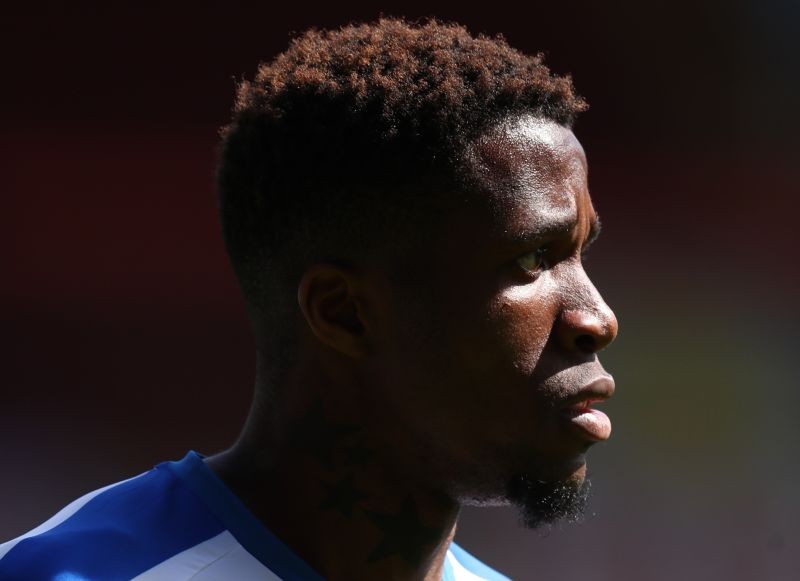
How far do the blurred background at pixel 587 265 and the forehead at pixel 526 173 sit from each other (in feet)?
9.62

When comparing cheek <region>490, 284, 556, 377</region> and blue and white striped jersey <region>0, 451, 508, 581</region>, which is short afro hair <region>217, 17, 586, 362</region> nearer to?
cheek <region>490, 284, 556, 377</region>

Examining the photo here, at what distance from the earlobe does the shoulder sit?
68 centimetres

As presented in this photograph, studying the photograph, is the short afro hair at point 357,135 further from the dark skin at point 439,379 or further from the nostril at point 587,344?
the nostril at point 587,344

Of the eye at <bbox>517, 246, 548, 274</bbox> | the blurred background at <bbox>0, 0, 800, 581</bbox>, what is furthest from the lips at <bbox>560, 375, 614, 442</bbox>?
the blurred background at <bbox>0, 0, 800, 581</bbox>

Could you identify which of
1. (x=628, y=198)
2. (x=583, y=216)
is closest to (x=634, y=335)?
(x=628, y=198)

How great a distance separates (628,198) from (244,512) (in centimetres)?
378

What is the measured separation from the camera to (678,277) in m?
5.47

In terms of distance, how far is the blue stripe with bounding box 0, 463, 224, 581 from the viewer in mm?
1894

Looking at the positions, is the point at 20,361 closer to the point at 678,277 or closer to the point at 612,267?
the point at 612,267

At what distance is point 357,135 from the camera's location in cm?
206

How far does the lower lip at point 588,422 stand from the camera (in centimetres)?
201

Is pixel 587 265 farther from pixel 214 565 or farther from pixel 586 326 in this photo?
pixel 214 565

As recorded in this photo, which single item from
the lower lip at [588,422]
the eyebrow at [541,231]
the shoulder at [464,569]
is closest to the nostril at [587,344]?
the lower lip at [588,422]

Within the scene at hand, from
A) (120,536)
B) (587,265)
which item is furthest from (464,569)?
(587,265)
